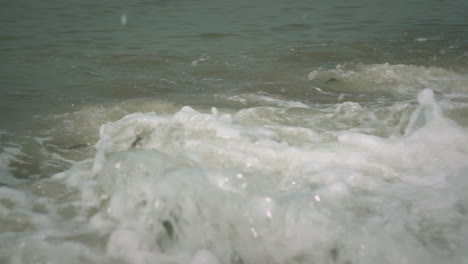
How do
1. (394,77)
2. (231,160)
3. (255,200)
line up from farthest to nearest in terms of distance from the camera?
(394,77)
(231,160)
(255,200)

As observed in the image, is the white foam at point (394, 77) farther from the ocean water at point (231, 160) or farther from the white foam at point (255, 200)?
the white foam at point (255, 200)

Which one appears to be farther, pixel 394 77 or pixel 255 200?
pixel 394 77

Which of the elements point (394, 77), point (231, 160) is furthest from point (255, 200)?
point (394, 77)

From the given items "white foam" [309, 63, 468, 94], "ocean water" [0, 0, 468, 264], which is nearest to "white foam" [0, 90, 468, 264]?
"ocean water" [0, 0, 468, 264]

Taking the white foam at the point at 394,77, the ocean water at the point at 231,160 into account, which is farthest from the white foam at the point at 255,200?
the white foam at the point at 394,77

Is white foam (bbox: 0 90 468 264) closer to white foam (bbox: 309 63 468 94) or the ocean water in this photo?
the ocean water

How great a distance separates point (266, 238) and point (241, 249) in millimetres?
157

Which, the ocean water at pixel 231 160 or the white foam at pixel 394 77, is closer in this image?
the ocean water at pixel 231 160

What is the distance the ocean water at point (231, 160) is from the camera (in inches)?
85.8

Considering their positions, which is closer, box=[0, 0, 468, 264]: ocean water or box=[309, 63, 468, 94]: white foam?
box=[0, 0, 468, 264]: ocean water

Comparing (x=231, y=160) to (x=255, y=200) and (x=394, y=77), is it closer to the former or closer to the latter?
(x=255, y=200)

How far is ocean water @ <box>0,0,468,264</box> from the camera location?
7.15 feet

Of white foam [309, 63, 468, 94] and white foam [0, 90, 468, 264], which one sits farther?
white foam [309, 63, 468, 94]

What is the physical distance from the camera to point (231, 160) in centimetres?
296
